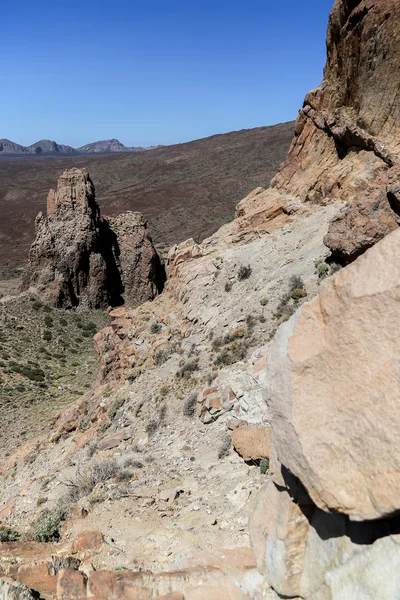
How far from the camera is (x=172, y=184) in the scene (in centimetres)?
9862

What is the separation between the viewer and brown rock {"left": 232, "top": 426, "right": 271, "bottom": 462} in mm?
8102

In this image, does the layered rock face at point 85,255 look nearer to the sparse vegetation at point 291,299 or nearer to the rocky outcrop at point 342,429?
the sparse vegetation at point 291,299

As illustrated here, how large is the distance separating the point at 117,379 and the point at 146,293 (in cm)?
1705

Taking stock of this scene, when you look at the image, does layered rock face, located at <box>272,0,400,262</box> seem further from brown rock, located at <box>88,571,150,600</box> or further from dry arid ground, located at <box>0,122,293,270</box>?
dry arid ground, located at <box>0,122,293,270</box>

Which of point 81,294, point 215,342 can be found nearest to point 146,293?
point 81,294

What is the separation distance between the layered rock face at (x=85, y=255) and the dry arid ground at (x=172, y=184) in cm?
2532

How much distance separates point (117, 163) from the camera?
5192 inches

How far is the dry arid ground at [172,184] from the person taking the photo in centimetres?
6988

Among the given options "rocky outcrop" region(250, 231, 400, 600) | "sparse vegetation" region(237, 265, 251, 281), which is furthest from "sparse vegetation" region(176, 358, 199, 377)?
"rocky outcrop" region(250, 231, 400, 600)

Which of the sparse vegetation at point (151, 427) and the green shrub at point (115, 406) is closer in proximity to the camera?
the sparse vegetation at point (151, 427)

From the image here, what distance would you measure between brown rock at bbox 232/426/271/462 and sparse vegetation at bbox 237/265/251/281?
Result: 9000mm

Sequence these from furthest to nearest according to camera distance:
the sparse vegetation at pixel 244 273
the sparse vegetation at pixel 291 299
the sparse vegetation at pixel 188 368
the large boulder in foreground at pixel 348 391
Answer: the sparse vegetation at pixel 244 273 → the sparse vegetation at pixel 188 368 → the sparse vegetation at pixel 291 299 → the large boulder in foreground at pixel 348 391

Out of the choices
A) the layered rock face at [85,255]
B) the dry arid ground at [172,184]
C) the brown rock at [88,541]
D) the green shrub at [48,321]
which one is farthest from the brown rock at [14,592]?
the dry arid ground at [172,184]

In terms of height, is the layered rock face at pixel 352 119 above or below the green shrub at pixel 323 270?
above
